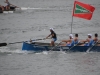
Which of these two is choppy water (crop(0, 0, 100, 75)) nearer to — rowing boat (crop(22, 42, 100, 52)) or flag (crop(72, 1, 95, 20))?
rowing boat (crop(22, 42, 100, 52))

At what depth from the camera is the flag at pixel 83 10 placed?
41.2 meters

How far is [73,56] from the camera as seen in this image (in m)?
38.2

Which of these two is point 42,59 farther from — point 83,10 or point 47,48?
point 83,10

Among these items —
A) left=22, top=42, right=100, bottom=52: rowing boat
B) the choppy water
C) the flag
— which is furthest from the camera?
the flag

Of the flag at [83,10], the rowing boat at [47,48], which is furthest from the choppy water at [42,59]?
the flag at [83,10]

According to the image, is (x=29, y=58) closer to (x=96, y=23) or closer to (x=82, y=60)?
(x=82, y=60)

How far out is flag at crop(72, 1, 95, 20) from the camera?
41156mm

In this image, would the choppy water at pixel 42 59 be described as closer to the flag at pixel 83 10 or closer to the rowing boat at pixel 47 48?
the rowing boat at pixel 47 48

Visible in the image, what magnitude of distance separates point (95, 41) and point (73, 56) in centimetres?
275

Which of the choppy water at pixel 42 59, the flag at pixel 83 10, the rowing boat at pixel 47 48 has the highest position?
the flag at pixel 83 10

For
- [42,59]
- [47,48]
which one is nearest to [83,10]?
[47,48]

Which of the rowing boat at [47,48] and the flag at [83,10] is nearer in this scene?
the rowing boat at [47,48]

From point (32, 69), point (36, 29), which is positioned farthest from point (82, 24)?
point (32, 69)

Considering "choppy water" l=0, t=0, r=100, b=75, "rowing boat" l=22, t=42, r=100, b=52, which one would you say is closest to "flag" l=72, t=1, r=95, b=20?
"rowing boat" l=22, t=42, r=100, b=52
